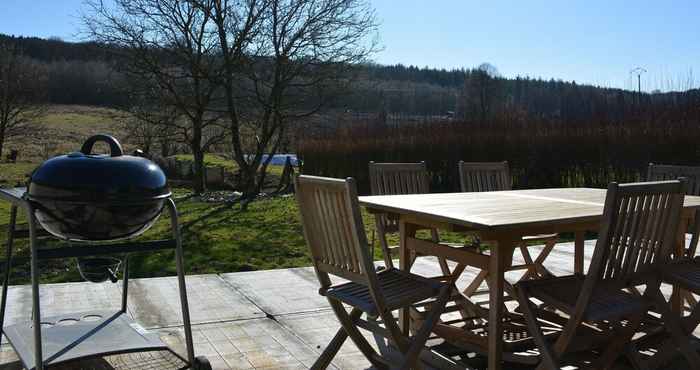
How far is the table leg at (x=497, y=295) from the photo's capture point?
2496 millimetres

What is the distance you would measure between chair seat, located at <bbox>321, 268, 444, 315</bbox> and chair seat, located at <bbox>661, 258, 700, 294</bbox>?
3.44 ft

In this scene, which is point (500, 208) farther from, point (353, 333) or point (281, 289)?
point (281, 289)

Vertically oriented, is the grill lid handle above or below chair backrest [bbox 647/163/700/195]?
above

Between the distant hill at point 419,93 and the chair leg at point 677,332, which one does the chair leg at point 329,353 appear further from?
the distant hill at point 419,93

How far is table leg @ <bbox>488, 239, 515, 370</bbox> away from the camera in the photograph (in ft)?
8.19

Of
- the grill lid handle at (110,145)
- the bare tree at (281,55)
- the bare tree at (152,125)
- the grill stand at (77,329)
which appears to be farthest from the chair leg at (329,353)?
the bare tree at (152,125)

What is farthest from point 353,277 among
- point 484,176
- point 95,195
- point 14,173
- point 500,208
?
point 14,173

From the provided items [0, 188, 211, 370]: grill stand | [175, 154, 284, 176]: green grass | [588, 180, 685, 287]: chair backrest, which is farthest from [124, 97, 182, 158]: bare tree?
[588, 180, 685, 287]: chair backrest

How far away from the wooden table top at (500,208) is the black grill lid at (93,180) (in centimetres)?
110

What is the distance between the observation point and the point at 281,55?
37.5ft

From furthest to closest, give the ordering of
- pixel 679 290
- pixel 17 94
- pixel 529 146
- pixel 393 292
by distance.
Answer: pixel 17 94, pixel 529 146, pixel 679 290, pixel 393 292

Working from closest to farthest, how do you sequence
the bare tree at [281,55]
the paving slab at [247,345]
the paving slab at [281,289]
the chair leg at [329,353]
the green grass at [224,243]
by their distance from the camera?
the chair leg at [329,353], the paving slab at [247,345], the paving slab at [281,289], the green grass at [224,243], the bare tree at [281,55]

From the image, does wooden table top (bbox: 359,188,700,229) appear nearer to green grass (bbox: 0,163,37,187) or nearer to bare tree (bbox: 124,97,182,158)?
bare tree (bbox: 124,97,182,158)

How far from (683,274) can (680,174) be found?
5.26 ft
